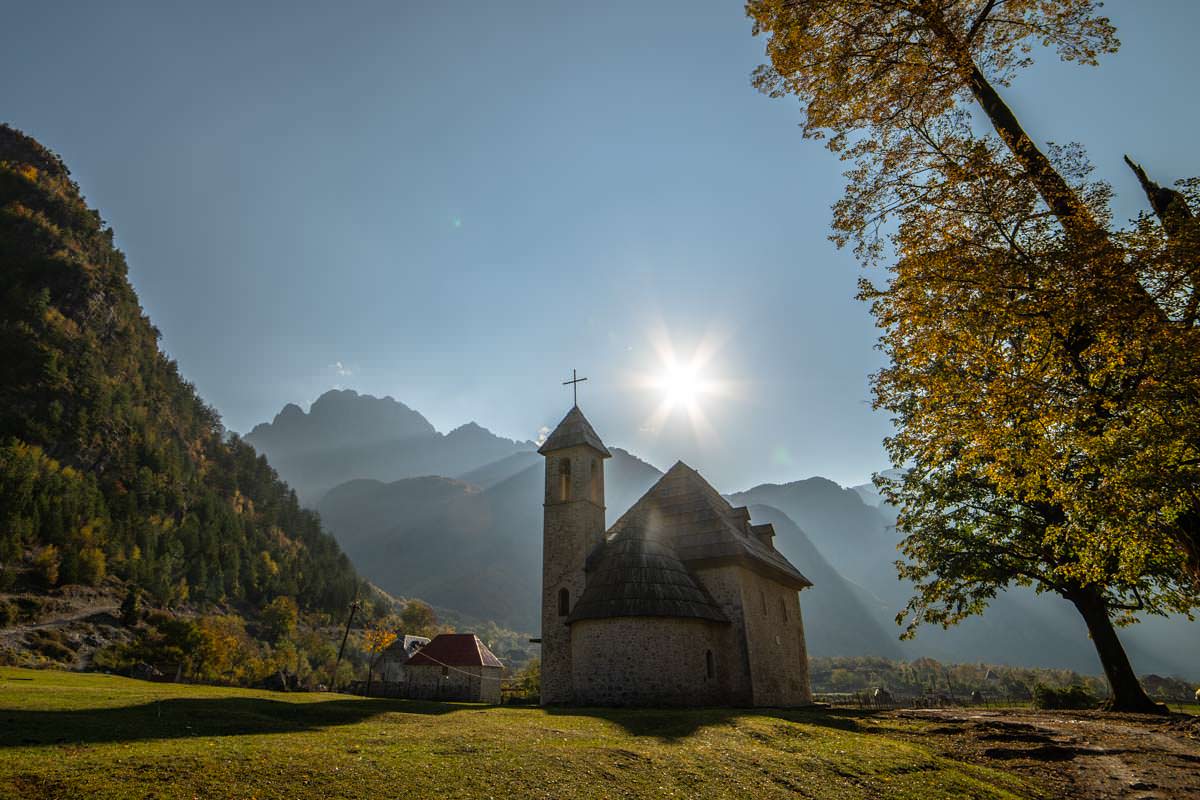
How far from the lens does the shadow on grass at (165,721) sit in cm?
944

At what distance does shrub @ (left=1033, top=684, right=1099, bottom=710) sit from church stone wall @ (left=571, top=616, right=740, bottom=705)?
1542 centimetres

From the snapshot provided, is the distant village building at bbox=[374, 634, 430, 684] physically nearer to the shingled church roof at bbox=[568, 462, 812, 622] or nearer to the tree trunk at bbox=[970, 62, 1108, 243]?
the shingled church roof at bbox=[568, 462, 812, 622]

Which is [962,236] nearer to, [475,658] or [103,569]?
[475,658]

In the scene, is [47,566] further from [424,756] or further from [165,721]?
[424,756]

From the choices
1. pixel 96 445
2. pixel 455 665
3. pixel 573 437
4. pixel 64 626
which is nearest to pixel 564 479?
pixel 573 437

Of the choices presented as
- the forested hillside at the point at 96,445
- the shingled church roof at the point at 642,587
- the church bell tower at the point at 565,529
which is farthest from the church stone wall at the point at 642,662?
the forested hillside at the point at 96,445

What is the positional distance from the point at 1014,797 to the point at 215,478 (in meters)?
118

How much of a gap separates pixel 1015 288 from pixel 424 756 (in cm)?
1211

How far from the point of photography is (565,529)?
1132 inches

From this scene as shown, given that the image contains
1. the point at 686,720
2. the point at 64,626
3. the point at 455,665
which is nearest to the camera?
the point at 686,720

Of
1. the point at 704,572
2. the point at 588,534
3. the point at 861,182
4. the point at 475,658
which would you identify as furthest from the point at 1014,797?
the point at 475,658

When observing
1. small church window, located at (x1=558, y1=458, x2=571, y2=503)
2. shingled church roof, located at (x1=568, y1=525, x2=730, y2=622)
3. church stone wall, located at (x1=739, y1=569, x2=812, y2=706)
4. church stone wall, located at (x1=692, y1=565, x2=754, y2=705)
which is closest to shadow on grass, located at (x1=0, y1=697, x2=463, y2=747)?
shingled church roof, located at (x1=568, y1=525, x2=730, y2=622)

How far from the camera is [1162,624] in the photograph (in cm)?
19238

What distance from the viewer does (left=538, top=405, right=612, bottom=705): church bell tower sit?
26.6 meters
